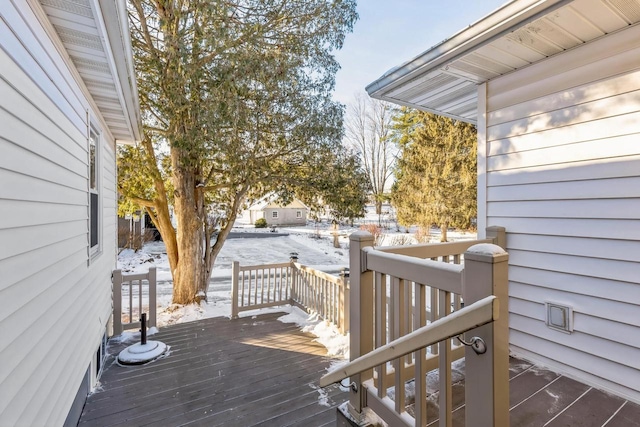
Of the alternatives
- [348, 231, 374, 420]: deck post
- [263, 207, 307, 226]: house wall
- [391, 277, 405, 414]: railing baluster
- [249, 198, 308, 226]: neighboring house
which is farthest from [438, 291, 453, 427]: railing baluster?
[263, 207, 307, 226]: house wall

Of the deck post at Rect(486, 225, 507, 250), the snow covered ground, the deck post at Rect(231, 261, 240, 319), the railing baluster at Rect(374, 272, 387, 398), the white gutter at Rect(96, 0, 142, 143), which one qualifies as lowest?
the snow covered ground

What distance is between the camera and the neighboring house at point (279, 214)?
102 ft

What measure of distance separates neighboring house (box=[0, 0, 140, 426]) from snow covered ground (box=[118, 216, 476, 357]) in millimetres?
2604

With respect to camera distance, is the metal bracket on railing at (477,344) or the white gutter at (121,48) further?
the white gutter at (121,48)

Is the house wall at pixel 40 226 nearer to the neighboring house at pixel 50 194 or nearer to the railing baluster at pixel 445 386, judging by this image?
the neighboring house at pixel 50 194

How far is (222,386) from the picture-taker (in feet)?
10.3

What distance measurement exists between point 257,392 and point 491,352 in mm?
2609

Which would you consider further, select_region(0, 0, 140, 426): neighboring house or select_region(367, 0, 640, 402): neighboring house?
select_region(367, 0, 640, 402): neighboring house

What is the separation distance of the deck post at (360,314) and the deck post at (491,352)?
2.88 feet

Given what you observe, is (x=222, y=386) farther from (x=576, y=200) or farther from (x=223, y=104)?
(x=223, y=104)

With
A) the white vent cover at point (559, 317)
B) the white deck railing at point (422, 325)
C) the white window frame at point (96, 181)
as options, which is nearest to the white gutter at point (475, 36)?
the white deck railing at point (422, 325)

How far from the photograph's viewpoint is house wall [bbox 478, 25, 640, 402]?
7.03 feet

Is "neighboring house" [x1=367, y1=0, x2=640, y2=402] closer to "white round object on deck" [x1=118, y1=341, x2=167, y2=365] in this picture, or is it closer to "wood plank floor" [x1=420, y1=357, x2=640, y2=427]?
"wood plank floor" [x1=420, y1=357, x2=640, y2=427]

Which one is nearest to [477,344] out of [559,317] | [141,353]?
[559,317]
